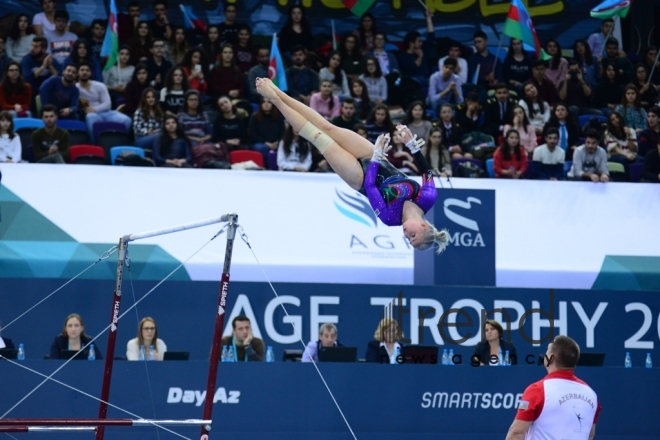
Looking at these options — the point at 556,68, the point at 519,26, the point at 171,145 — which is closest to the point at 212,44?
the point at 171,145

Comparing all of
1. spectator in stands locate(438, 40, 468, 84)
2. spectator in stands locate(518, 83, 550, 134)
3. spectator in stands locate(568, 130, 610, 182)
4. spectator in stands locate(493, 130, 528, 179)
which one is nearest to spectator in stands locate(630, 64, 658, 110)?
spectator in stands locate(518, 83, 550, 134)

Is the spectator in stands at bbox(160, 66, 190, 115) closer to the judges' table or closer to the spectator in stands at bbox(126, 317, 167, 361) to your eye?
the spectator in stands at bbox(126, 317, 167, 361)

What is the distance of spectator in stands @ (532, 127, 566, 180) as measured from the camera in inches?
498

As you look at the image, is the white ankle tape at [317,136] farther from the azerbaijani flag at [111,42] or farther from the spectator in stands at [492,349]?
the azerbaijani flag at [111,42]

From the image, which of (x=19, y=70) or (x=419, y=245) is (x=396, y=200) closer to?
(x=419, y=245)

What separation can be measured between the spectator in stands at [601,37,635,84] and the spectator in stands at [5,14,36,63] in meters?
8.32

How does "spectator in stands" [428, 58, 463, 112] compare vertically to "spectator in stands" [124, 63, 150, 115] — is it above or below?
above

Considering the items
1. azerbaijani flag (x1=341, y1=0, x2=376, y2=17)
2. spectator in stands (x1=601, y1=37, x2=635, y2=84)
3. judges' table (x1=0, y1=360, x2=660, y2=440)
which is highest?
azerbaijani flag (x1=341, y1=0, x2=376, y2=17)

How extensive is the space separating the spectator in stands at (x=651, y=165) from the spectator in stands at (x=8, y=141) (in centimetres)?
760

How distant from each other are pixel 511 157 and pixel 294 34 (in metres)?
4.16

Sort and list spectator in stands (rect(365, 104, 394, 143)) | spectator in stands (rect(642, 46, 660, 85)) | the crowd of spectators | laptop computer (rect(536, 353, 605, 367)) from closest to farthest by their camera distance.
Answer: laptop computer (rect(536, 353, 605, 367)) < the crowd of spectators < spectator in stands (rect(365, 104, 394, 143)) < spectator in stands (rect(642, 46, 660, 85))

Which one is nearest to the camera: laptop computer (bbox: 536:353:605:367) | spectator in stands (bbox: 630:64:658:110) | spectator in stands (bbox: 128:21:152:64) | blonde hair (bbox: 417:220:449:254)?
blonde hair (bbox: 417:220:449:254)

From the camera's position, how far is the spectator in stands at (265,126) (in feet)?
41.1

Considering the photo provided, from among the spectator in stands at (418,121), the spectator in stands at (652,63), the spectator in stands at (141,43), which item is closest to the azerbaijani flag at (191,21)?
the spectator in stands at (141,43)
